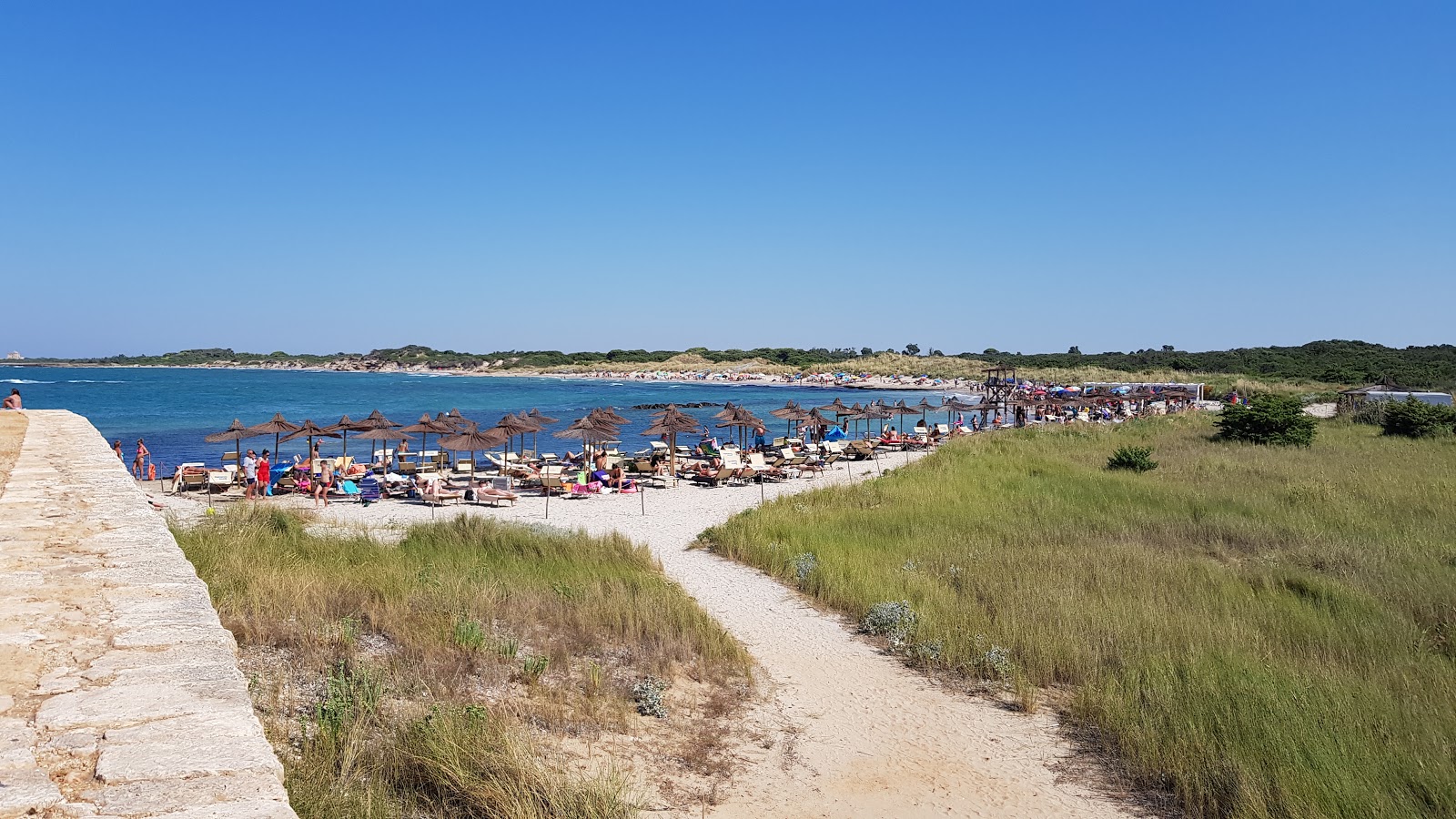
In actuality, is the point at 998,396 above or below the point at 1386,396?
below

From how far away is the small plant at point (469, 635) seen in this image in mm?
5840

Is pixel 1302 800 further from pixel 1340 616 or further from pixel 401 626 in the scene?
pixel 401 626

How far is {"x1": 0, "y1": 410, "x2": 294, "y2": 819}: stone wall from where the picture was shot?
2.28 m

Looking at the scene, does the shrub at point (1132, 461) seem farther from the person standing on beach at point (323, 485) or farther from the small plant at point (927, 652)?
the person standing on beach at point (323, 485)

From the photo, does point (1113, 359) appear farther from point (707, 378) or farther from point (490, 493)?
point (490, 493)

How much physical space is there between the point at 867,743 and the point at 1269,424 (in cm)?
2340

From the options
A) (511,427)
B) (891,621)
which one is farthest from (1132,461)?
(511,427)

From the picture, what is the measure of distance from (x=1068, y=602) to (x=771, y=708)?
344cm

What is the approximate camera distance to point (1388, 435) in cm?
2466

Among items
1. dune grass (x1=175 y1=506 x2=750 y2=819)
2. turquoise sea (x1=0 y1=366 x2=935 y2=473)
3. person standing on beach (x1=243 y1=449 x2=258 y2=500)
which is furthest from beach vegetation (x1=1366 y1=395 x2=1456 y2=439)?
person standing on beach (x1=243 y1=449 x2=258 y2=500)

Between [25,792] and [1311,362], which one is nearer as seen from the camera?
[25,792]

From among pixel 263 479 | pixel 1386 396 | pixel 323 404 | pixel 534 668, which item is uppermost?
pixel 1386 396

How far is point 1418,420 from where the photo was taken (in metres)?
24.5

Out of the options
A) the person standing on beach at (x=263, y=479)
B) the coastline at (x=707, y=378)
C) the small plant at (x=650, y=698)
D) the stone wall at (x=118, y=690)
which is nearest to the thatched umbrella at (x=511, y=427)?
the person standing on beach at (x=263, y=479)
